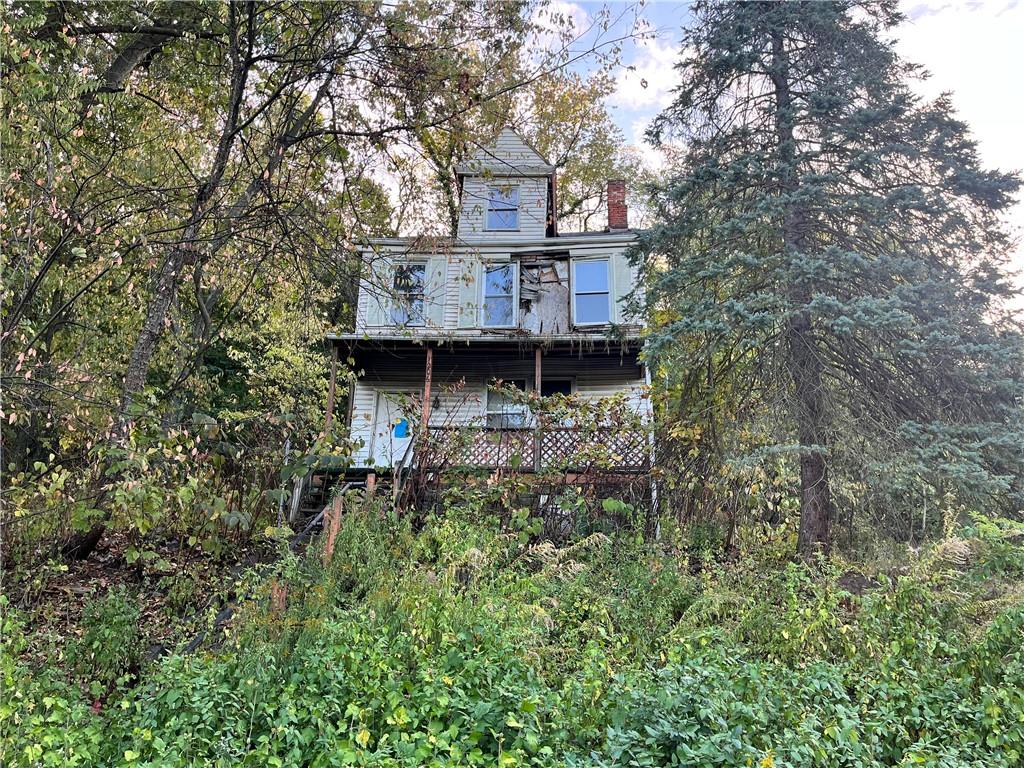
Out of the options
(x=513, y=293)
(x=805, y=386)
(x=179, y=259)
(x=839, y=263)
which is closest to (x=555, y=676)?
(x=179, y=259)

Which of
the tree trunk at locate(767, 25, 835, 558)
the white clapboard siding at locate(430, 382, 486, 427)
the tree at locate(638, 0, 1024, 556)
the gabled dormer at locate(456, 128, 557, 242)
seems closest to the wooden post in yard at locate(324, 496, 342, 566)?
the tree at locate(638, 0, 1024, 556)

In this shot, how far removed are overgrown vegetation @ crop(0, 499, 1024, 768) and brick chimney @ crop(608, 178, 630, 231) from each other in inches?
446

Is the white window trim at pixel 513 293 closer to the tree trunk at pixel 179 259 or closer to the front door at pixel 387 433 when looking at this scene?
the front door at pixel 387 433

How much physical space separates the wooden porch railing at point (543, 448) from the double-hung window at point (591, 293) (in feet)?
16.1

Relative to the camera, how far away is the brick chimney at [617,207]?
15.6 m

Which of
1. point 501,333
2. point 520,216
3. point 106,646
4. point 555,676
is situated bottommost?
point 555,676

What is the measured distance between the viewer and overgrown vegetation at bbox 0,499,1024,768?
11.4 ft

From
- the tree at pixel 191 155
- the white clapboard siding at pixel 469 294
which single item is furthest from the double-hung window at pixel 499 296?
the tree at pixel 191 155

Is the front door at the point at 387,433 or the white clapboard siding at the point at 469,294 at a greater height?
the white clapboard siding at the point at 469,294

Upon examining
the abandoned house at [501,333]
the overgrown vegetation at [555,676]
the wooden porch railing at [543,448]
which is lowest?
the overgrown vegetation at [555,676]

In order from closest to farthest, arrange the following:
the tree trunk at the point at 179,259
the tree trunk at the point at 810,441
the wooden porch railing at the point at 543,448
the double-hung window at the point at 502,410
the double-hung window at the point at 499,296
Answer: the tree trunk at the point at 179,259 → the tree trunk at the point at 810,441 → the wooden porch railing at the point at 543,448 → the double-hung window at the point at 502,410 → the double-hung window at the point at 499,296

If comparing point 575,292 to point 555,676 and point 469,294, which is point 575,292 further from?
point 555,676

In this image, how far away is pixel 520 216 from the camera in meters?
15.8

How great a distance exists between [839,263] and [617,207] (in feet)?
28.7
